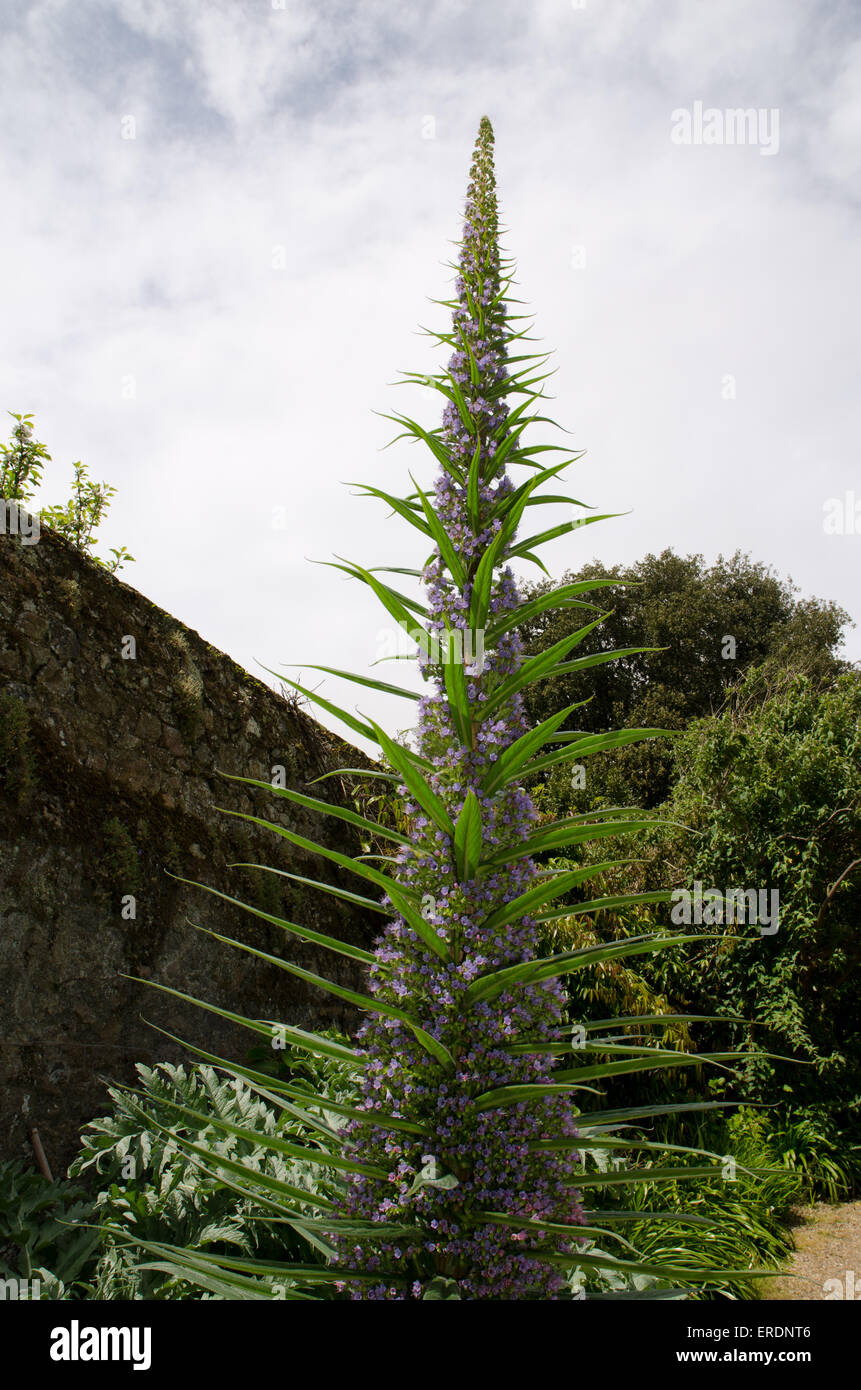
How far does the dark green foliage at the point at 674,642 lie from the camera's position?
16344 mm

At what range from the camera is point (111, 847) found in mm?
3896

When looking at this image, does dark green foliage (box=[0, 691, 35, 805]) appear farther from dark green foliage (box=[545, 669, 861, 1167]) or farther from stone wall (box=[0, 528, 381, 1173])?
dark green foliage (box=[545, 669, 861, 1167])

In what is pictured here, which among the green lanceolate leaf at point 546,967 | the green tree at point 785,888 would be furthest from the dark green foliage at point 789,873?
the green lanceolate leaf at point 546,967

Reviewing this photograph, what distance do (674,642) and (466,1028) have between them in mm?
17666

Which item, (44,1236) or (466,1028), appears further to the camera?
(44,1236)

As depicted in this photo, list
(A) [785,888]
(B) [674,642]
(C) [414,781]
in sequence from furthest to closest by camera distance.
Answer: (B) [674,642] < (A) [785,888] < (C) [414,781]

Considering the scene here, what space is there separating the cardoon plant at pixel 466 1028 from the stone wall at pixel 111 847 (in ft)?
6.86

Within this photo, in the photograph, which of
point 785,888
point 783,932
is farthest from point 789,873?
point 783,932

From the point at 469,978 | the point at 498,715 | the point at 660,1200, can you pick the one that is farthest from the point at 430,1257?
the point at 660,1200

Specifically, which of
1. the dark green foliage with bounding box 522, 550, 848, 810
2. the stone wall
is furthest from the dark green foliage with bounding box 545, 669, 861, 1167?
the dark green foliage with bounding box 522, 550, 848, 810

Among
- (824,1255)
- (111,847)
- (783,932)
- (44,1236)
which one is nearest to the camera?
(44,1236)

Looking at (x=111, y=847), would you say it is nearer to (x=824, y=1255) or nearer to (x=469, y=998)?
(x=469, y=998)

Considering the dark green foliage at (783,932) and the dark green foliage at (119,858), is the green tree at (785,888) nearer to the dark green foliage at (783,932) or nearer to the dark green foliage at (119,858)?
the dark green foliage at (783,932)

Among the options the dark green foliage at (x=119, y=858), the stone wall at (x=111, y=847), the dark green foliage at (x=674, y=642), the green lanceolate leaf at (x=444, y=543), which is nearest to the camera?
the green lanceolate leaf at (x=444, y=543)
